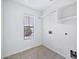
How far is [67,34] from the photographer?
11.8ft

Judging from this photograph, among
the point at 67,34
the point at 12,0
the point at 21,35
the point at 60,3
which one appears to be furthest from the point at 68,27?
the point at 12,0

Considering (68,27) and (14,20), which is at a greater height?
(14,20)

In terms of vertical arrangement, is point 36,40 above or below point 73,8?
below

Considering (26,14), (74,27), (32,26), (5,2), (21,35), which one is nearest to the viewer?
(74,27)

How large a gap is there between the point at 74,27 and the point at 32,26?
3.35 meters

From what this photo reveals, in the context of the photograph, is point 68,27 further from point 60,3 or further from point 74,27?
point 60,3

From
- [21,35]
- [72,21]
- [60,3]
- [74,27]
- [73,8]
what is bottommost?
[21,35]

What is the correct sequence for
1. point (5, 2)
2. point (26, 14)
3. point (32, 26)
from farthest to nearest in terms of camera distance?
point (32, 26), point (26, 14), point (5, 2)

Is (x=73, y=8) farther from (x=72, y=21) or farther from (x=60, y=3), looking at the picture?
(x=60, y=3)

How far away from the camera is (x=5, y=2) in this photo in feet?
12.9

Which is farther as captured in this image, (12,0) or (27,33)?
(27,33)

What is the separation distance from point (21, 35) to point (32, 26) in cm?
134

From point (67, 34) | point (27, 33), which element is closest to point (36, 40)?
point (27, 33)

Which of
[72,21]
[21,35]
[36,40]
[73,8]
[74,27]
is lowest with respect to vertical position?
[36,40]
